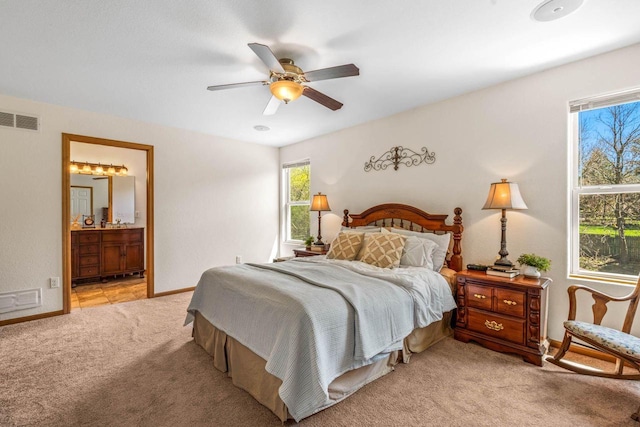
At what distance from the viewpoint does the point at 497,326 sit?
2.59m

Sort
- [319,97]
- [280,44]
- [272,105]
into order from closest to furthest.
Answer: [280,44] < [319,97] < [272,105]

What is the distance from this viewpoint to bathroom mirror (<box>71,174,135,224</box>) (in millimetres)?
5918

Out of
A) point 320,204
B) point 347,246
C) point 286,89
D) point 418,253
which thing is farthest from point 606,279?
point 320,204

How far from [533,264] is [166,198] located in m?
4.60

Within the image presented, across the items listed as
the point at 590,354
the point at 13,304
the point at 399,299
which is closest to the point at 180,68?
the point at 399,299

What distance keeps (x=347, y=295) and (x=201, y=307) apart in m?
1.48

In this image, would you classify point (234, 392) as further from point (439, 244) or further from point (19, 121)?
point (19, 121)

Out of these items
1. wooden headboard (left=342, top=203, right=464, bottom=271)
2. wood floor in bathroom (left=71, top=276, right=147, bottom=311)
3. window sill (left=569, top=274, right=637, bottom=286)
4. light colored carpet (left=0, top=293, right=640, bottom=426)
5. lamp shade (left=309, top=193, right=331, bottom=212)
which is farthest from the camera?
lamp shade (left=309, top=193, right=331, bottom=212)

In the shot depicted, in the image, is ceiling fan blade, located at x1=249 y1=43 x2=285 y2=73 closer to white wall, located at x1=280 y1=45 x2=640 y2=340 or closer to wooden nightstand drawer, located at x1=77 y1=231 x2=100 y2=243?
white wall, located at x1=280 y1=45 x2=640 y2=340

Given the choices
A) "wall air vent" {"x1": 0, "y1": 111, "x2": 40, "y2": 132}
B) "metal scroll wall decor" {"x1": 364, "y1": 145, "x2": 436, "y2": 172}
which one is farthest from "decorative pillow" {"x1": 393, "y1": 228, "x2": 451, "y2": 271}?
"wall air vent" {"x1": 0, "y1": 111, "x2": 40, "y2": 132}

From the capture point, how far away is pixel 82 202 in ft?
19.0

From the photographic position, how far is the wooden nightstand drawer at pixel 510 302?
8.07ft

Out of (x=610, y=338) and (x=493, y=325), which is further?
(x=493, y=325)

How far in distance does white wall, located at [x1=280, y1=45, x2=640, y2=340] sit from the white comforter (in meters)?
0.94
